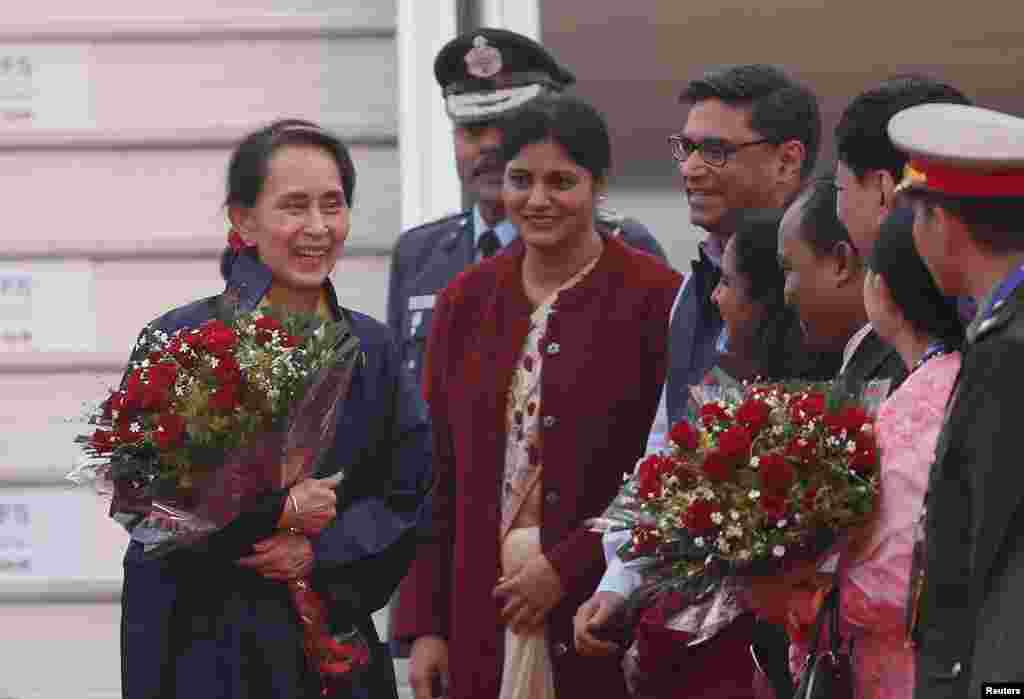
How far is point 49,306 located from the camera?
6.94 meters

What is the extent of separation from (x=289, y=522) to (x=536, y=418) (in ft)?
2.14

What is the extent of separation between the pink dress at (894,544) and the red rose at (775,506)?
15cm

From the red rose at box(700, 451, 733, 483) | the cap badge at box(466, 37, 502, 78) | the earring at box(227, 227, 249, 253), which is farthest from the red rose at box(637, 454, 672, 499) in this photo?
the cap badge at box(466, 37, 502, 78)

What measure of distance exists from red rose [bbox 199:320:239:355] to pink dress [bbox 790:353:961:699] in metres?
1.31

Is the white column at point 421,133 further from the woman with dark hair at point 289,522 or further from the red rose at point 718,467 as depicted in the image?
the red rose at point 718,467

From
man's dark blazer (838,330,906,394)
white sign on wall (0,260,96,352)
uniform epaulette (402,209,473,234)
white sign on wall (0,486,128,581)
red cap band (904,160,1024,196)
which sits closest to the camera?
red cap band (904,160,1024,196)

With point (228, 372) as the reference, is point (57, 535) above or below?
below

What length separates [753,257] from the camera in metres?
4.75

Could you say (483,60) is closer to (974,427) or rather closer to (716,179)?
(716,179)

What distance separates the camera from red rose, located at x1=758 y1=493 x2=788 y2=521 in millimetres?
3932

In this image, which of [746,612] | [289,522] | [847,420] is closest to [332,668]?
[289,522]

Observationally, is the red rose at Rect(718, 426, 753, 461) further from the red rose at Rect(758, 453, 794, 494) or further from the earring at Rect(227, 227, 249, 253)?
the earring at Rect(227, 227, 249, 253)

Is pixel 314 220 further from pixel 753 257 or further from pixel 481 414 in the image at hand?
pixel 753 257

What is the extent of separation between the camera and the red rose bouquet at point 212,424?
4.60 m
